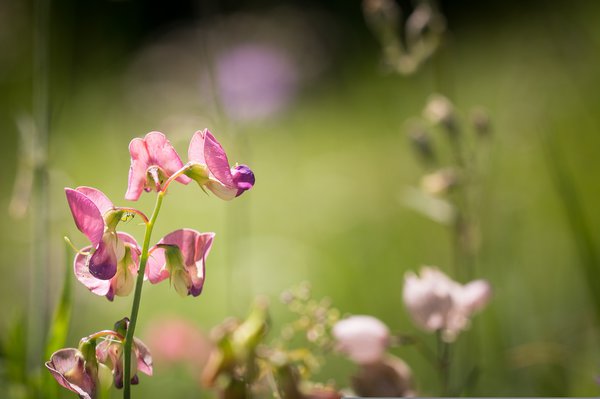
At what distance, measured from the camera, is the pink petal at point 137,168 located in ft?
1.42

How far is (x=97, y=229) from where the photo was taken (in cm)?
40

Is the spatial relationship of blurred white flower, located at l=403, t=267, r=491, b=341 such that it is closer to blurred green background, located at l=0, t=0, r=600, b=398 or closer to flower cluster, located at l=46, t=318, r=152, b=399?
blurred green background, located at l=0, t=0, r=600, b=398

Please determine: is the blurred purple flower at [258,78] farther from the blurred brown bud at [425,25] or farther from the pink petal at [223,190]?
the pink petal at [223,190]

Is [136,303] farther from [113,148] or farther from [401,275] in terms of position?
[113,148]

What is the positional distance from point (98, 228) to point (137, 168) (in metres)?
0.05

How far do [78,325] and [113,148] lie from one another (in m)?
1.78

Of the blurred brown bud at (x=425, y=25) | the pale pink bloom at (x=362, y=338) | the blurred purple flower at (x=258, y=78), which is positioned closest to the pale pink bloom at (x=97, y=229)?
the pale pink bloom at (x=362, y=338)

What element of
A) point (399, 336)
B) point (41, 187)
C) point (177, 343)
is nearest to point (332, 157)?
point (177, 343)

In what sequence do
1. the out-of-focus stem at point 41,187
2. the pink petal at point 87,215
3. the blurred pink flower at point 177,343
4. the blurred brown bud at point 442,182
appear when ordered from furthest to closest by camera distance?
the blurred pink flower at point 177,343, the blurred brown bud at point 442,182, the out-of-focus stem at point 41,187, the pink petal at point 87,215

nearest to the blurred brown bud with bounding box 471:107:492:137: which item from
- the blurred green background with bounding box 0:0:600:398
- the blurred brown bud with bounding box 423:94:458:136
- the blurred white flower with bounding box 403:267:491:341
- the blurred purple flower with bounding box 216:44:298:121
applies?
the blurred brown bud with bounding box 423:94:458:136

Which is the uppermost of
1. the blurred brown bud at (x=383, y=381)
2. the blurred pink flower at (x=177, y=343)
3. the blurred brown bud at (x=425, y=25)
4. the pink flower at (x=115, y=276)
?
the blurred brown bud at (x=425, y=25)

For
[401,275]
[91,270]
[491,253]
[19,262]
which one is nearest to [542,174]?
[401,275]

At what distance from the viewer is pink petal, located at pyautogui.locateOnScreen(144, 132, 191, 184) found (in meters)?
0.43

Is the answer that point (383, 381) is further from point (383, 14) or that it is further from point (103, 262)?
point (383, 14)
